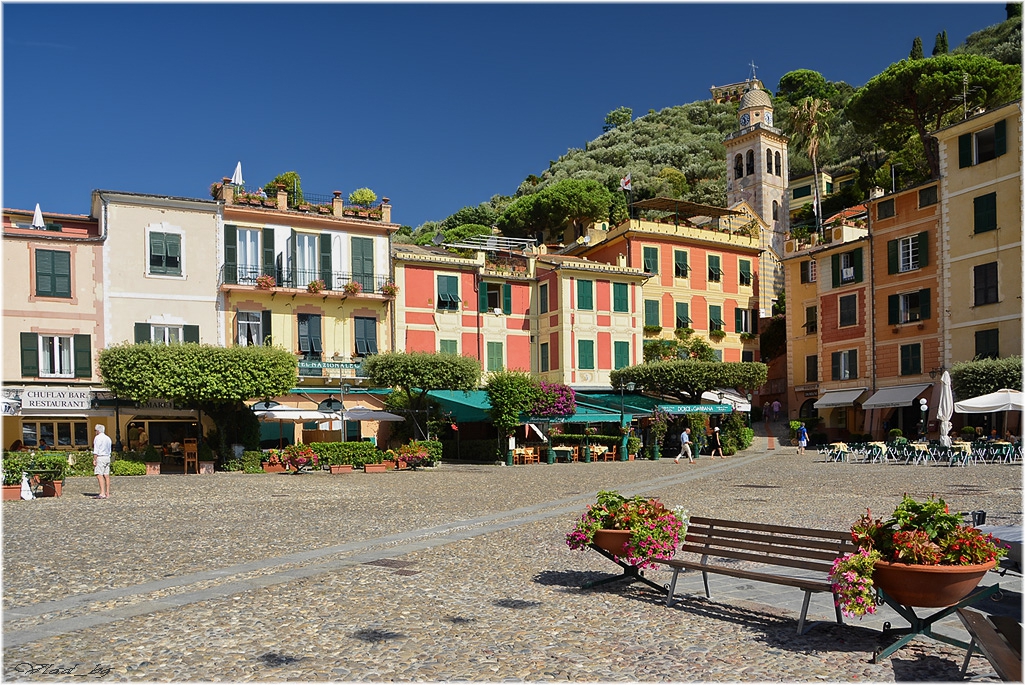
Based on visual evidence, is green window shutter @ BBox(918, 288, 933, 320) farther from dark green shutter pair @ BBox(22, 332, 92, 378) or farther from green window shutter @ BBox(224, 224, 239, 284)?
dark green shutter pair @ BBox(22, 332, 92, 378)

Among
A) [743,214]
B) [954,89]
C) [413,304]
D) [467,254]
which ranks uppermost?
[954,89]

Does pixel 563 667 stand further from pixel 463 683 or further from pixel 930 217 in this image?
pixel 930 217

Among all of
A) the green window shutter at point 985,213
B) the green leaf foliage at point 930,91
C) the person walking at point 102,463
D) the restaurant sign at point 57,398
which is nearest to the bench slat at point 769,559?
the person walking at point 102,463

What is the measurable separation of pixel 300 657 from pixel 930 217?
40.6m

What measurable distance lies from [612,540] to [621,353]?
121 ft

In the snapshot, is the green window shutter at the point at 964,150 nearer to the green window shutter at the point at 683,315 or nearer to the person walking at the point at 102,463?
the green window shutter at the point at 683,315

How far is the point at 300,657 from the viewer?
6.52m

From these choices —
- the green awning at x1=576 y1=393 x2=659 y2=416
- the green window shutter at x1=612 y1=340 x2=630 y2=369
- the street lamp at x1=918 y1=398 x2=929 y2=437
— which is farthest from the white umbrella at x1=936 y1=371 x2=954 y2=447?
the green window shutter at x1=612 y1=340 x2=630 y2=369

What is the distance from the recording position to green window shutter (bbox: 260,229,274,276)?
37000 mm

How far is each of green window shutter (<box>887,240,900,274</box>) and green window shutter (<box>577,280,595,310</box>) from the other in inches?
572

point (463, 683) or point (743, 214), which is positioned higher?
point (743, 214)

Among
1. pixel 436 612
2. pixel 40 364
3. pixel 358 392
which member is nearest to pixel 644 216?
pixel 358 392

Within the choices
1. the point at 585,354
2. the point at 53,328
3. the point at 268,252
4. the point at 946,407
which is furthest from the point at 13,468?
the point at 946,407

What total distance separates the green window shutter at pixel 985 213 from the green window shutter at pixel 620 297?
1660 centimetres
